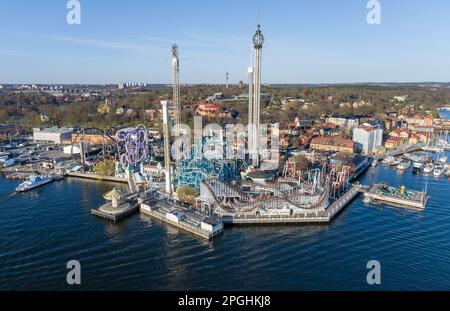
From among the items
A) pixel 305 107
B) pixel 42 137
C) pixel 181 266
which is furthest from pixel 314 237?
pixel 305 107

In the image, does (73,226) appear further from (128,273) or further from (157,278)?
(157,278)

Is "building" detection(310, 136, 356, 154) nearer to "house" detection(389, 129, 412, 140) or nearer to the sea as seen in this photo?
"house" detection(389, 129, 412, 140)

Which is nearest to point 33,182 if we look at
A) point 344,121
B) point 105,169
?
point 105,169

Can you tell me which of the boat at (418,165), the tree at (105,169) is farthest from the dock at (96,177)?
the boat at (418,165)

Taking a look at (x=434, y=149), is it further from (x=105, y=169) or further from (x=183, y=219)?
(x=105, y=169)

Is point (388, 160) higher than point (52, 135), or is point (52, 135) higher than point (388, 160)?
point (52, 135)
